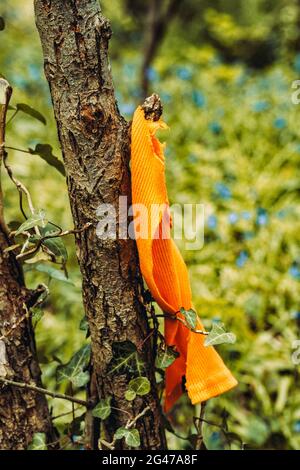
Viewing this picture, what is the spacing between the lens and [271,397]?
6.95 feet

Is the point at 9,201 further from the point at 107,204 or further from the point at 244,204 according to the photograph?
the point at 107,204

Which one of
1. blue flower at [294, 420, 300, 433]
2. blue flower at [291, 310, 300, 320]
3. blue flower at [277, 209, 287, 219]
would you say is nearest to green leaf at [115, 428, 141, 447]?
blue flower at [294, 420, 300, 433]

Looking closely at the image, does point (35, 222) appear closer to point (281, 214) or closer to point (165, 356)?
point (165, 356)

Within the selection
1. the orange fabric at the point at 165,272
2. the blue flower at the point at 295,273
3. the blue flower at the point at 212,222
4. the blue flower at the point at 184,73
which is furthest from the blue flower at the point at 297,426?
the blue flower at the point at 184,73

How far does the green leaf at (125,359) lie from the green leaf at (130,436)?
0.10 metres

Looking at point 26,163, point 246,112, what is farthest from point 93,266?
point 246,112

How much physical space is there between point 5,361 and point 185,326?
33cm

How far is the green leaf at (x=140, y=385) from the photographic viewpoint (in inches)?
38.7

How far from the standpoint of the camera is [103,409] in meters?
1.01

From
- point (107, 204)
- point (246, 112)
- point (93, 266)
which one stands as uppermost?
point (246, 112)

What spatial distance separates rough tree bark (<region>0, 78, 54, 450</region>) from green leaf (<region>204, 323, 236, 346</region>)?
32cm

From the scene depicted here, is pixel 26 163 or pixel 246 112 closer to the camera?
pixel 26 163

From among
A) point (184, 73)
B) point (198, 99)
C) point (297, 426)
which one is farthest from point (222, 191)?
point (184, 73)

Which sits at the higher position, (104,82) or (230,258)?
(104,82)
